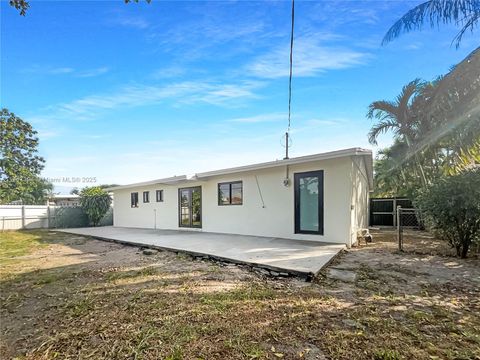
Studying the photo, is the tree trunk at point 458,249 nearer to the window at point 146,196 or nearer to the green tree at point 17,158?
the window at point 146,196

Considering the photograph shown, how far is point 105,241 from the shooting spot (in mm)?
10969

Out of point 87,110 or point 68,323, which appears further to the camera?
point 87,110

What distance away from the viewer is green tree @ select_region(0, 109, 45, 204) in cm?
2292

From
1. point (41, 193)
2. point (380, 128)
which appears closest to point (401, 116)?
point (380, 128)

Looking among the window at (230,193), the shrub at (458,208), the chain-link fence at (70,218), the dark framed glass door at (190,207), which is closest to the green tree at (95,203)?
the chain-link fence at (70,218)

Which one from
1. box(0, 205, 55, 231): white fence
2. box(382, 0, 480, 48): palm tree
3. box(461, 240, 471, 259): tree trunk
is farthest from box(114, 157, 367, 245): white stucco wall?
box(0, 205, 55, 231): white fence

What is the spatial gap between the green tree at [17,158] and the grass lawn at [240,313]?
2253 centimetres

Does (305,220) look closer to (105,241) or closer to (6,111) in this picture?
(105,241)

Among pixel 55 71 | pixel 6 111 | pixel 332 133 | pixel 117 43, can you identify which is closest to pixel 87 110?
pixel 55 71

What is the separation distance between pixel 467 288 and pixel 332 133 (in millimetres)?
8548

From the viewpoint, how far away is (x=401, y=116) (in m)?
12.8

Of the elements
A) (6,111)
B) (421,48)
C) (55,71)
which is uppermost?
(6,111)

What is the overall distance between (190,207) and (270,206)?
4578 mm

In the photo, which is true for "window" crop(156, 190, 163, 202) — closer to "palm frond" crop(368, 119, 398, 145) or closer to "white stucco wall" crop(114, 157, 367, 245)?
"white stucco wall" crop(114, 157, 367, 245)
